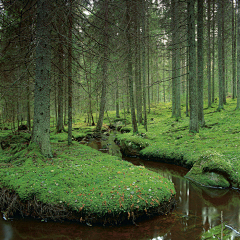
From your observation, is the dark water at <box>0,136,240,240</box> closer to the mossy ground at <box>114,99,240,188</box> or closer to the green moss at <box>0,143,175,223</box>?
the green moss at <box>0,143,175,223</box>

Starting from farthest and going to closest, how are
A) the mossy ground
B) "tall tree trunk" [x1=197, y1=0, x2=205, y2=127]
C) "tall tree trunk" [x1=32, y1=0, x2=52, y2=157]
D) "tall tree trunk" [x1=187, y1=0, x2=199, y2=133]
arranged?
"tall tree trunk" [x1=197, y1=0, x2=205, y2=127] < "tall tree trunk" [x1=187, y1=0, x2=199, y2=133] < the mossy ground < "tall tree trunk" [x1=32, y1=0, x2=52, y2=157]

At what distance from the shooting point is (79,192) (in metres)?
4.66

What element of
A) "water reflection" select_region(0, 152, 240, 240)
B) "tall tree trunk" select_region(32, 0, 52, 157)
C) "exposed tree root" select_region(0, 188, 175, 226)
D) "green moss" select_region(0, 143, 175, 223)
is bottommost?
"water reflection" select_region(0, 152, 240, 240)

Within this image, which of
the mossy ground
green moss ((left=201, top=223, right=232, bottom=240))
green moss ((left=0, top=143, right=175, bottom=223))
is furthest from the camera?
the mossy ground

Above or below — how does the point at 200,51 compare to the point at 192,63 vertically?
above

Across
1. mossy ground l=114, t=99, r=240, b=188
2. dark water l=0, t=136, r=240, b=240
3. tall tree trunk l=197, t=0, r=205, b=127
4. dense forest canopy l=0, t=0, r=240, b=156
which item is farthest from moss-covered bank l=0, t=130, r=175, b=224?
tall tree trunk l=197, t=0, r=205, b=127

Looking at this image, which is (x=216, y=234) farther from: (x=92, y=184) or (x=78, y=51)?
(x=78, y=51)

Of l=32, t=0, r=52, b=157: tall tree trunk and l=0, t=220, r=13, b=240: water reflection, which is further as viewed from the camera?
l=32, t=0, r=52, b=157: tall tree trunk

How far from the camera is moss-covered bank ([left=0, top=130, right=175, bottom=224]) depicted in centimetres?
416

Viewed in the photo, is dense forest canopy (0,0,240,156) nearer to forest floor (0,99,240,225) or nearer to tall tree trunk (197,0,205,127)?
tall tree trunk (197,0,205,127)

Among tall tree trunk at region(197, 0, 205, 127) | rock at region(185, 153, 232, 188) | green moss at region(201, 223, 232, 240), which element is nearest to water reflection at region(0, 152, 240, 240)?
green moss at region(201, 223, 232, 240)

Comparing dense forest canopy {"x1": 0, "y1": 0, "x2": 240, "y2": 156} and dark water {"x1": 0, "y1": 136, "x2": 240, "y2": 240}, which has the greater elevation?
dense forest canopy {"x1": 0, "y1": 0, "x2": 240, "y2": 156}

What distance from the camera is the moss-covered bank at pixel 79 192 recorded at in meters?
4.16

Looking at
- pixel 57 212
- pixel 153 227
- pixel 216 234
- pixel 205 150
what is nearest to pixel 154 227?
pixel 153 227
